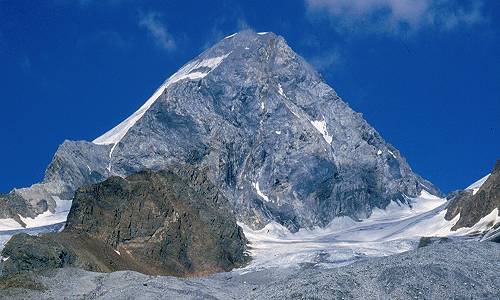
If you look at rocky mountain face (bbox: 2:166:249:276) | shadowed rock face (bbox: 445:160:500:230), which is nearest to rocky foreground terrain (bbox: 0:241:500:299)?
rocky mountain face (bbox: 2:166:249:276)

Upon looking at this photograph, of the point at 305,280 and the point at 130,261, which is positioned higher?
the point at 130,261

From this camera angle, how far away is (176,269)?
142m

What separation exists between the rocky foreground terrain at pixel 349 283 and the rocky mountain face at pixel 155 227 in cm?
5021

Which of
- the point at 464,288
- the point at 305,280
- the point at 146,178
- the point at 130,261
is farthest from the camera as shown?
the point at 146,178

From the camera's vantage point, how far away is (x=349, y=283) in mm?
48469

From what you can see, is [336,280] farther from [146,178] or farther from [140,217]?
[146,178]

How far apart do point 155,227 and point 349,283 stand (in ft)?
337

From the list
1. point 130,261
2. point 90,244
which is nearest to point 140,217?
point 130,261

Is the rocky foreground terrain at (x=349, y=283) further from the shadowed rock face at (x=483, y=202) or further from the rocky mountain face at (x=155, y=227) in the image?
the shadowed rock face at (x=483, y=202)

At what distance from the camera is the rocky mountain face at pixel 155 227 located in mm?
133750

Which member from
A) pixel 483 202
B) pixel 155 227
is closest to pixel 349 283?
pixel 155 227

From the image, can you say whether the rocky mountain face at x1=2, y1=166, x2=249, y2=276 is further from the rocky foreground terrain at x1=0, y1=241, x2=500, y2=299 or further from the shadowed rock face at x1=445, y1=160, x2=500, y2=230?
the shadowed rock face at x1=445, y1=160, x2=500, y2=230

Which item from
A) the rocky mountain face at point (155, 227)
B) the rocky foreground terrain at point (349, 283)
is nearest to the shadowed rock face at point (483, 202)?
the rocky mountain face at point (155, 227)

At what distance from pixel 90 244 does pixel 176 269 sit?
29.0m
